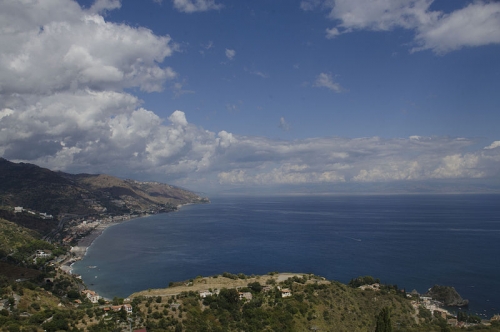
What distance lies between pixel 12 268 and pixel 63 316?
1490 inches

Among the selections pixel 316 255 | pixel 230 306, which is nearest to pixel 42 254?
pixel 316 255

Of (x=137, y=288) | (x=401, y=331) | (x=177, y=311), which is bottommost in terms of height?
(x=137, y=288)

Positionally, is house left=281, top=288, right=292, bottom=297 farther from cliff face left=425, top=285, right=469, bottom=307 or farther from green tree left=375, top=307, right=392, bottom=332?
cliff face left=425, top=285, right=469, bottom=307

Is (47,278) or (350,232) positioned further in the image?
(350,232)

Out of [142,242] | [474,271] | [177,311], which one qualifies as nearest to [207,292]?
[177,311]

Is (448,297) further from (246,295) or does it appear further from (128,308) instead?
(128,308)

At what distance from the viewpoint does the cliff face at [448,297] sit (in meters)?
51.7

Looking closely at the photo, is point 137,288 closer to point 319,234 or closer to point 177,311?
point 177,311

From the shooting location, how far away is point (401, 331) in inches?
1298

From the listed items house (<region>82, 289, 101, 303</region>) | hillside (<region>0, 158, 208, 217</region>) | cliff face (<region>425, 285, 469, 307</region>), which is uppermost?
hillside (<region>0, 158, 208, 217</region>)

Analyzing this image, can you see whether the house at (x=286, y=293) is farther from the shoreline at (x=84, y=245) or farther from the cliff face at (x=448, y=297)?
the shoreline at (x=84, y=245)

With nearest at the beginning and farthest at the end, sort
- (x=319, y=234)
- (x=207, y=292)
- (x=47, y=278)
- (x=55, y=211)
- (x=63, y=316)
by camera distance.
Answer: (x=63, y=316) → (x=207, y=292) → (x=47, y=278) → (x=319, y=234) → (x=55, y=211)

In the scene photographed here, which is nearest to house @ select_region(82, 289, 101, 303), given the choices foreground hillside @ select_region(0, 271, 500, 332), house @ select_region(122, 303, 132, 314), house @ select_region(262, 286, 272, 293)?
foreground hillside @ select_region(0, 271, 500, 332)

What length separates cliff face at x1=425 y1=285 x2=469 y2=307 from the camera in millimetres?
51656
